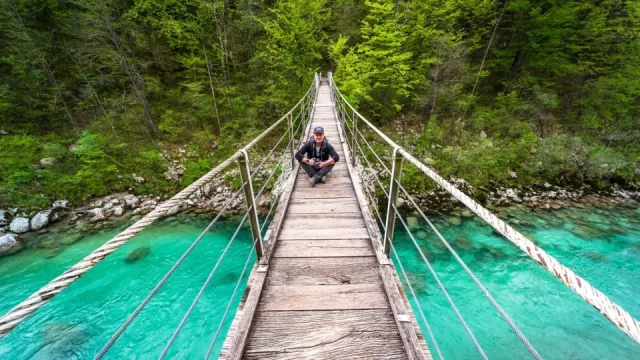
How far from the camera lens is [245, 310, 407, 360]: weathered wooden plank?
1.66 m

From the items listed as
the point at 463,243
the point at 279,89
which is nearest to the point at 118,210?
the point at 279,89

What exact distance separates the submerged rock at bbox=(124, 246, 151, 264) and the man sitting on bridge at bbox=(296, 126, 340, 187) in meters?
6.38

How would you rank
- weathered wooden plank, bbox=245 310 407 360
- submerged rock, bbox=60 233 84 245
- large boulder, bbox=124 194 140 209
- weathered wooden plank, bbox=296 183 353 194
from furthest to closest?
large boulder, bbox=124 194 140 209 < submerged rock, bbox=60 233 84 245 < weathered wooden plank, bbox=296 183 353 194 < weathered wooden plank, bbox=245 310 407 360

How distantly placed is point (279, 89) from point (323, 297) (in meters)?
11.5

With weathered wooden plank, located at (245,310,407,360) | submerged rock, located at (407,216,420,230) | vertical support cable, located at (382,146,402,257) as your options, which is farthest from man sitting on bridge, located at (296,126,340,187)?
submerged rock, located at (407,216,420,230)

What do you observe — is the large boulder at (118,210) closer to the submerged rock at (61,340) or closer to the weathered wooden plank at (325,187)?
the submerged rock at (61,340)

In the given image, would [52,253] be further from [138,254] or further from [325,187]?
[325,187]

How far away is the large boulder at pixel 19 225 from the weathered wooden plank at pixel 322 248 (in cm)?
1134

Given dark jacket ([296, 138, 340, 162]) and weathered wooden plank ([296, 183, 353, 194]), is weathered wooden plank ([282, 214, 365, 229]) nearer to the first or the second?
weathered wooden plank ([296, 183, 353, 194])

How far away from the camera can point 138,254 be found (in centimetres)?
727

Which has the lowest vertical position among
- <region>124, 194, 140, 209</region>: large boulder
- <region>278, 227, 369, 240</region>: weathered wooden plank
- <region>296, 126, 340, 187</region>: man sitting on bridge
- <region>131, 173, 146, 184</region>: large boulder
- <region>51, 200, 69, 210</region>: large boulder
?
<region>124, 194, 140, 209</region>: large boulder

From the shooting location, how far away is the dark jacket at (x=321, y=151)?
13.5ft

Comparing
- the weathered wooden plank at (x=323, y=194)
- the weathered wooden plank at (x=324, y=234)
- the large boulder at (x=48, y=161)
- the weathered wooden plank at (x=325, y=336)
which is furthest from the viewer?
the large boulder at (x=48, y=161)

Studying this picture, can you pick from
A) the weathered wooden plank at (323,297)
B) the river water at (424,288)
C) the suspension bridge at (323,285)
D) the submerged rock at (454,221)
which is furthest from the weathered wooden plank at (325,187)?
the submerged rock at (454,221)
